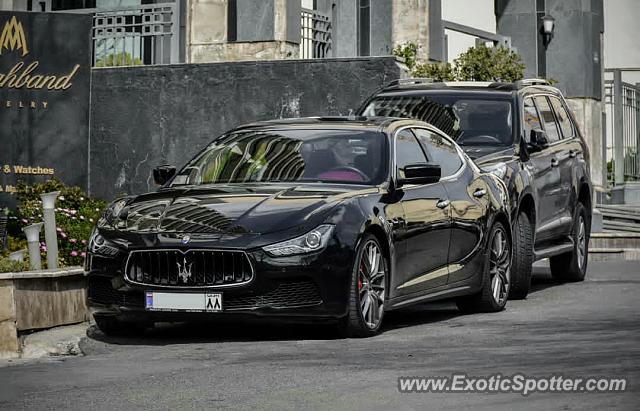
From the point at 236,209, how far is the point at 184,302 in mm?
762

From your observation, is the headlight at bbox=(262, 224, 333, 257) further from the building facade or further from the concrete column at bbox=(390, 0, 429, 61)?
the concrete column at bbox=(390, 0, 429, 61)

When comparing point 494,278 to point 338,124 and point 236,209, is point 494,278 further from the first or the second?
point 236,209

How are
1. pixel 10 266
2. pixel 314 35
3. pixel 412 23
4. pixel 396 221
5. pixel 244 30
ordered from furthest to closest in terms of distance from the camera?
pixel 412 23 → pixel 314 35 → pixel 244 30 → pixel 10 266 → pixel 396 221

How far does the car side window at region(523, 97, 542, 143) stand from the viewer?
16.2 meters

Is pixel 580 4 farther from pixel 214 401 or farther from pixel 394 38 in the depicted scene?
pixel 214 401

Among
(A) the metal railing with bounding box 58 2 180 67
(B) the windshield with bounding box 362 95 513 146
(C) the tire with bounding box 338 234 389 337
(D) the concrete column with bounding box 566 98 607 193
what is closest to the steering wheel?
(C) the tire with bounding box 338 234 389 337

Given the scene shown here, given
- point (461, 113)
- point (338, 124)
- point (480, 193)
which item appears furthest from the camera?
point (461, 113)

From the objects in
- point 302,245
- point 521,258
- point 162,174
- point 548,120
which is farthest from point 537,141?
point 302,245

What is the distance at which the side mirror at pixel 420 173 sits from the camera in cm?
1238

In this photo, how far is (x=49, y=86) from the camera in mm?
17938

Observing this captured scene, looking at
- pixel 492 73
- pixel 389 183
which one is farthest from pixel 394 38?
pixel 389 183

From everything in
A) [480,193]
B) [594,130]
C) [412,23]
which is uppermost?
[412,23]

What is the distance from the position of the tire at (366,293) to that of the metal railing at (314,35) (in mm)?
12335

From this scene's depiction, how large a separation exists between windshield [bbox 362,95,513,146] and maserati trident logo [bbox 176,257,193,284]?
5.38m
